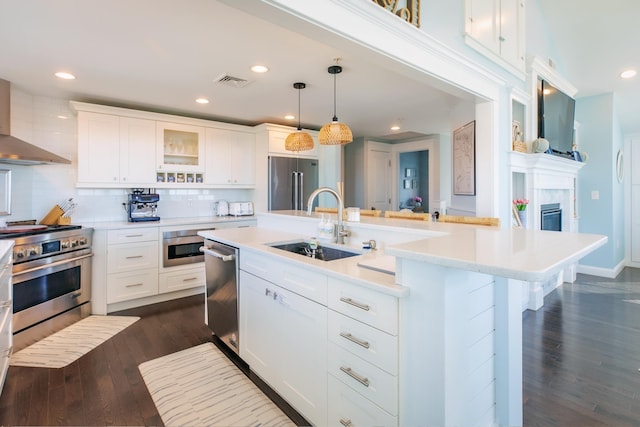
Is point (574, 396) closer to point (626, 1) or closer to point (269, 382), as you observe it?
point (269, 382)

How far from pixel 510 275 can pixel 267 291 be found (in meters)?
1.42

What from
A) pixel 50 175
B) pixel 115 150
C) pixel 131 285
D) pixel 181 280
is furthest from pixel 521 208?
pixel 50 175

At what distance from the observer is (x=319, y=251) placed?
7.66 feet

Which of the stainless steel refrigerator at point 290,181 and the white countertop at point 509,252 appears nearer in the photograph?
the white countertop at point 509,252

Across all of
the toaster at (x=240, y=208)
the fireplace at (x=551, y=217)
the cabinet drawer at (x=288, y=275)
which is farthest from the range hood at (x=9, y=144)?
the fireplace at (x=551, y=217)

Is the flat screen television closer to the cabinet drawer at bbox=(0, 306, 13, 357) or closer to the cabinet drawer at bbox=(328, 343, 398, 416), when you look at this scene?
the cabinet drawer at bbox=(328, 343, 398, 416)

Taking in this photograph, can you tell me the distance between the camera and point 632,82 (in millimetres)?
4121

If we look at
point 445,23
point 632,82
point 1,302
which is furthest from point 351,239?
point 632,82

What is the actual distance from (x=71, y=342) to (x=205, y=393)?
153cm

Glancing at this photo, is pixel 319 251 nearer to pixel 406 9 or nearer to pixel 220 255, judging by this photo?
pixel 220 255

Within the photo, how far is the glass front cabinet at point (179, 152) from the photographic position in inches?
158

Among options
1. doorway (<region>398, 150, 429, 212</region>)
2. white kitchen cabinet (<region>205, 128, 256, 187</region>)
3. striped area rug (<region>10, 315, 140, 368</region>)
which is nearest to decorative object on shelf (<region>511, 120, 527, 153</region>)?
white kitchen cabinet (<region>205, 128, 256, 187</region>)

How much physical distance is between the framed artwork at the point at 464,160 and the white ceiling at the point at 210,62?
0.52m

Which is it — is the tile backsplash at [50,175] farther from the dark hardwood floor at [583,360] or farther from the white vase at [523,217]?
the white vase at [523,217]
